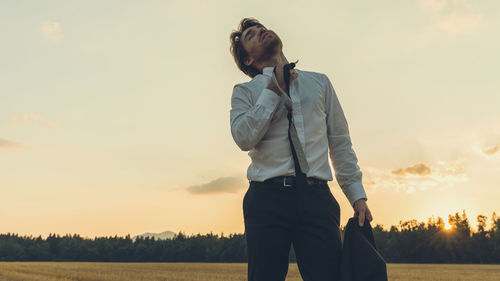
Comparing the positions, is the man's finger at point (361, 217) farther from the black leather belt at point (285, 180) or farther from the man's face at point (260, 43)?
the man's face at point (260, 43)

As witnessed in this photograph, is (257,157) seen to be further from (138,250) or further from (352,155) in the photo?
(138,250)

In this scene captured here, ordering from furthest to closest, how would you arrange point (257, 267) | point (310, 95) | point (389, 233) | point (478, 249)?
point (389, 233) → point (478, 249) → point (310, 95) → point (257, 267)

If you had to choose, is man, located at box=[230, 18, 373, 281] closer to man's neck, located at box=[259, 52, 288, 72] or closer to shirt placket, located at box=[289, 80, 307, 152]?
shirt placket, located at box=[289, 80, 307, 152]

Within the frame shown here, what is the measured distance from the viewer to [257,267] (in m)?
2.42

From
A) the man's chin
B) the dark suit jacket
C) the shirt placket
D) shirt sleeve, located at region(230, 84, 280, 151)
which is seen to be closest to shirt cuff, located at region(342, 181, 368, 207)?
the dark suit jacket

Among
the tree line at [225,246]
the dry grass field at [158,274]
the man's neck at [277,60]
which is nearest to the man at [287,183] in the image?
the man's neck at [277,60]

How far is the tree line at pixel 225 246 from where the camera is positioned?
70.0m

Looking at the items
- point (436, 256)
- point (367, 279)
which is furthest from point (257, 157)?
point (436, 256)

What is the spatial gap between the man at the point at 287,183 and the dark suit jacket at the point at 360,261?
0.25 ft

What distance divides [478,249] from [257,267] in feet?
254

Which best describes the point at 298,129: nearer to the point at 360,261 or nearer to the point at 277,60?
the point at 277,60

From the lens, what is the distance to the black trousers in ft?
7.79

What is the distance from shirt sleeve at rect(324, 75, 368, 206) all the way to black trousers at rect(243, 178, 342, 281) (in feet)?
1.03

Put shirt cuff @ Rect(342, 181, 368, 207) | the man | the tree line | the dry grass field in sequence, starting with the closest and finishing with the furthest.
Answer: the man
shirt cuff @ Rect(342, 181, 368, 207)
the dry grass field
the tree line
